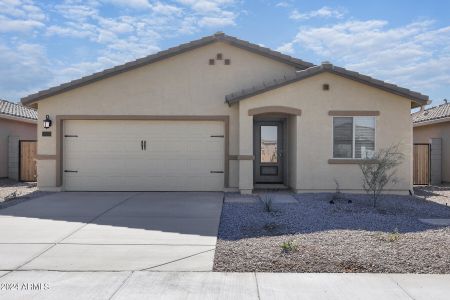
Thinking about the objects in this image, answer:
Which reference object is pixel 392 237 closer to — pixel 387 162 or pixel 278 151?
pixel 387 162

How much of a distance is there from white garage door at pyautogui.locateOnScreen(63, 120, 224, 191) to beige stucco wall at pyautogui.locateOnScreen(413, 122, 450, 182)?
391 inches

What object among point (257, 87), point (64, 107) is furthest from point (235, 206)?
point (64, 107)

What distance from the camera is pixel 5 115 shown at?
1994cm

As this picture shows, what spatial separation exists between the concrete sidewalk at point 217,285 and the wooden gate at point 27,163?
590 inches

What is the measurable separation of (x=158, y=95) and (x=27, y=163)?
28.2 feet

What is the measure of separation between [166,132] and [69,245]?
792 cm

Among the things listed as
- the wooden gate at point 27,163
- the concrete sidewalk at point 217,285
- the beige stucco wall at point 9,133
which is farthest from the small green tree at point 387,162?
the beige stucco wall at point 9,133

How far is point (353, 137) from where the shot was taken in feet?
46.0

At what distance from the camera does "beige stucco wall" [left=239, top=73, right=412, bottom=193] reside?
1391cm

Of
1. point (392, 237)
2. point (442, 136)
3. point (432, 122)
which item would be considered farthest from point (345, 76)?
point (442, 136)

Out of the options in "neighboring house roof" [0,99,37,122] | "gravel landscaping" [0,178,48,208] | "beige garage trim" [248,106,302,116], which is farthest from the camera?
"neighboring house roof" [0,99,37,122]

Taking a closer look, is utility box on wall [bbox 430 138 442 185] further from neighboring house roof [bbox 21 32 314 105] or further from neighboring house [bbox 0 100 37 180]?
neighboring house [bbox 0 100 37 180]

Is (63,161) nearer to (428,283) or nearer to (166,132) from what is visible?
(166,132)

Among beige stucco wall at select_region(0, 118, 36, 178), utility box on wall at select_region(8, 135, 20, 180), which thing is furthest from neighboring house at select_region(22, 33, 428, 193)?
beige stucco wall at select_region(0, 118, 36, 178)
